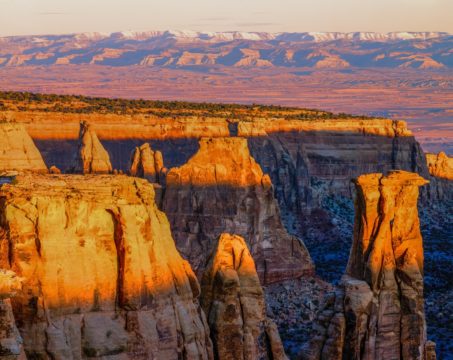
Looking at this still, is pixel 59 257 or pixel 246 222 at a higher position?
pixel 59 257

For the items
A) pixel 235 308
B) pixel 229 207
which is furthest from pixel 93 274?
pixel 229 207

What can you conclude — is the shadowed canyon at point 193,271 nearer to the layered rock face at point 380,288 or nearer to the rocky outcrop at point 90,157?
the layered rock face at point 380,288

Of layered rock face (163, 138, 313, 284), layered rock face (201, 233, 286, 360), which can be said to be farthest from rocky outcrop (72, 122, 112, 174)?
layered rock face (201, 233, 286, 360)

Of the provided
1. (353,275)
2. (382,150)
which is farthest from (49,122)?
(353,275)

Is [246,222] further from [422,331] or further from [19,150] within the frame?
[422,331]

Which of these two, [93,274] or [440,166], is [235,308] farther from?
[440,166]

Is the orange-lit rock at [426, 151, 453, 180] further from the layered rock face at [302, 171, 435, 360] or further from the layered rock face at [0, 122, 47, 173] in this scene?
the layered rock face at [302, 171, 435, 360]
